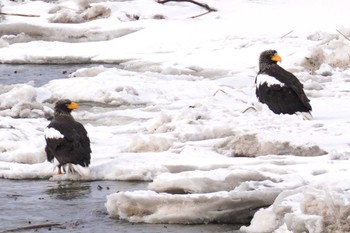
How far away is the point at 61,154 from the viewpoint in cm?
1112

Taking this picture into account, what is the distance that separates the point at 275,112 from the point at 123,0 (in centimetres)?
1437

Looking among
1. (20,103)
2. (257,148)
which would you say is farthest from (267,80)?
(20,103)

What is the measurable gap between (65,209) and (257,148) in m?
2.45

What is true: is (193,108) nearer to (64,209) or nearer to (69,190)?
(69,190)

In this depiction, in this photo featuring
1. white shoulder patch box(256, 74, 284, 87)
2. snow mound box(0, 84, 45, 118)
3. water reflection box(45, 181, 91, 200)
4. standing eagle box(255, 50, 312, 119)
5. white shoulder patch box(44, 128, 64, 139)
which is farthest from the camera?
snow mound box(0, 84, 45, 118)

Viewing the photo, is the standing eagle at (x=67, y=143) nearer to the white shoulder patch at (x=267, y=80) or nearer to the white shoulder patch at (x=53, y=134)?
the white shoulder patch at (x=53, y=134)

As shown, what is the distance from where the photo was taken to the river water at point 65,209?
860cm

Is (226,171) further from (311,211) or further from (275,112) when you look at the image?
(275,112)

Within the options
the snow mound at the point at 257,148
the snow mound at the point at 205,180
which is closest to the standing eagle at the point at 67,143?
the snow mound at the point at 257,148

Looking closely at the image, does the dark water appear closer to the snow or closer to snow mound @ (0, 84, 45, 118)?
the snow

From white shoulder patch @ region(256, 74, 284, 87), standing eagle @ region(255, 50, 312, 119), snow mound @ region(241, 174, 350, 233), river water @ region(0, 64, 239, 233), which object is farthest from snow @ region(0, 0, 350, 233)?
white shoulder patch @ region(256, 74, 284, 87)

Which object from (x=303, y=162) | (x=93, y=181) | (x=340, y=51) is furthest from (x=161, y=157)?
(x=340, y=51)

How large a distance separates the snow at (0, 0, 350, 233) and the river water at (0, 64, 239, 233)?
5.6 inches

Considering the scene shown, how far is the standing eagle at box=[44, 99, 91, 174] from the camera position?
11.1 meters
